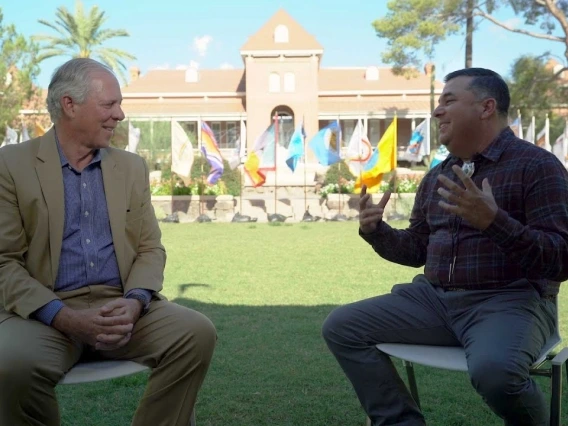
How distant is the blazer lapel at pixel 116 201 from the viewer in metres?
2.90

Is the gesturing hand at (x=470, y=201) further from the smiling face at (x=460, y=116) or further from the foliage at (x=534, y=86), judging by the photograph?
the foliage at (x=534, y=86)

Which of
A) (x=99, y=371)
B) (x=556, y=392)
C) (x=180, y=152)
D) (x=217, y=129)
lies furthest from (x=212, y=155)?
(x=217, y=129)

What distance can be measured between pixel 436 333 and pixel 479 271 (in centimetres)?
31

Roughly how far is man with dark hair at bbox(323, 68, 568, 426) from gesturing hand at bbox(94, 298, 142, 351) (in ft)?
2.79

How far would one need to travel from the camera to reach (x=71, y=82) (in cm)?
289

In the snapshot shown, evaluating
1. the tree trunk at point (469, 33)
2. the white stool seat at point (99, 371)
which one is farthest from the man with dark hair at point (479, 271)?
the tree trunk at point (469, 33)

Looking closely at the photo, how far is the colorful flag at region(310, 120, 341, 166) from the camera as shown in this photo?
20.1 m

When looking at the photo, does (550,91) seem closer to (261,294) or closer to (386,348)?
(261,294)

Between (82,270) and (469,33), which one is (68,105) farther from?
(469,33)

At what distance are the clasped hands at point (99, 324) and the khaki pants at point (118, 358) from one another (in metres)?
0.07

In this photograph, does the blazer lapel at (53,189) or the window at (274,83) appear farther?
the window at (274,83)

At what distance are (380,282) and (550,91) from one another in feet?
56.9

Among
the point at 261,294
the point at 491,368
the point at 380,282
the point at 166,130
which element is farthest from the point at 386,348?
the point at 166,130

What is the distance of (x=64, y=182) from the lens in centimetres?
290
